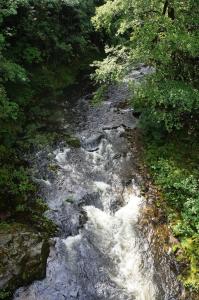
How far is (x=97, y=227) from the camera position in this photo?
12141mm

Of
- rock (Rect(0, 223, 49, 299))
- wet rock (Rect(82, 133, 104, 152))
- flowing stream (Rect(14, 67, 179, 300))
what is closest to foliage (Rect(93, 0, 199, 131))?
wet rock (Rect(82, 133, 104, 152))

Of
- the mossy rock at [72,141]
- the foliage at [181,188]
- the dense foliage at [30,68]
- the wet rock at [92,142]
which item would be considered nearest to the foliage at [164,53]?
the foliage at [181,188]

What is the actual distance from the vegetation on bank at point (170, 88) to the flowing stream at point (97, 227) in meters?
1.06

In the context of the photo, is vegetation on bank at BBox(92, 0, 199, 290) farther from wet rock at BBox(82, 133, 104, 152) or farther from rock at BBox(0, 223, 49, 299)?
rock at BBox(0, 223, 49, 299)

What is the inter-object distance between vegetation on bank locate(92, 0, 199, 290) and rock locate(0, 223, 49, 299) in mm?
3841

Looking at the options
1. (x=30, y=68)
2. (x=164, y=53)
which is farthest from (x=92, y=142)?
(x=30, y=68)

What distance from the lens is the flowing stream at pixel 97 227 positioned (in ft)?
34.1

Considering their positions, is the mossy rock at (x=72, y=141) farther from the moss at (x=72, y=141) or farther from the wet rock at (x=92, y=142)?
the wet rock at (x=92, y=142)

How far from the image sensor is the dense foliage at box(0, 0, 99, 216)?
13.4 metres

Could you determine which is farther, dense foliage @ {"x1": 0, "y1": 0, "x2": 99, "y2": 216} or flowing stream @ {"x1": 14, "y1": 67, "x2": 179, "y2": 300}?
dense foliage @ {"x1": 0, "y1": 0, "x2": 99, "y2": 216}

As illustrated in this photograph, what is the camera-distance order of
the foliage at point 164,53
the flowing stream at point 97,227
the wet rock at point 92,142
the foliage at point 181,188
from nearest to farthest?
1. the flowing stream at point 97,227
2. the foliage at point 181,188
3. the foliage at point 164,53
4. the wet rock at point 92,142

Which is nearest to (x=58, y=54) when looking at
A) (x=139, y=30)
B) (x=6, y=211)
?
(x=139, y=30)

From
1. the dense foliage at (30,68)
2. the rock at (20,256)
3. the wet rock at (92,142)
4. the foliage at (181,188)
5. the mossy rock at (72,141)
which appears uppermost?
the dense foliage at (30,68)

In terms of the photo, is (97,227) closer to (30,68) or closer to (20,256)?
(20,256)
